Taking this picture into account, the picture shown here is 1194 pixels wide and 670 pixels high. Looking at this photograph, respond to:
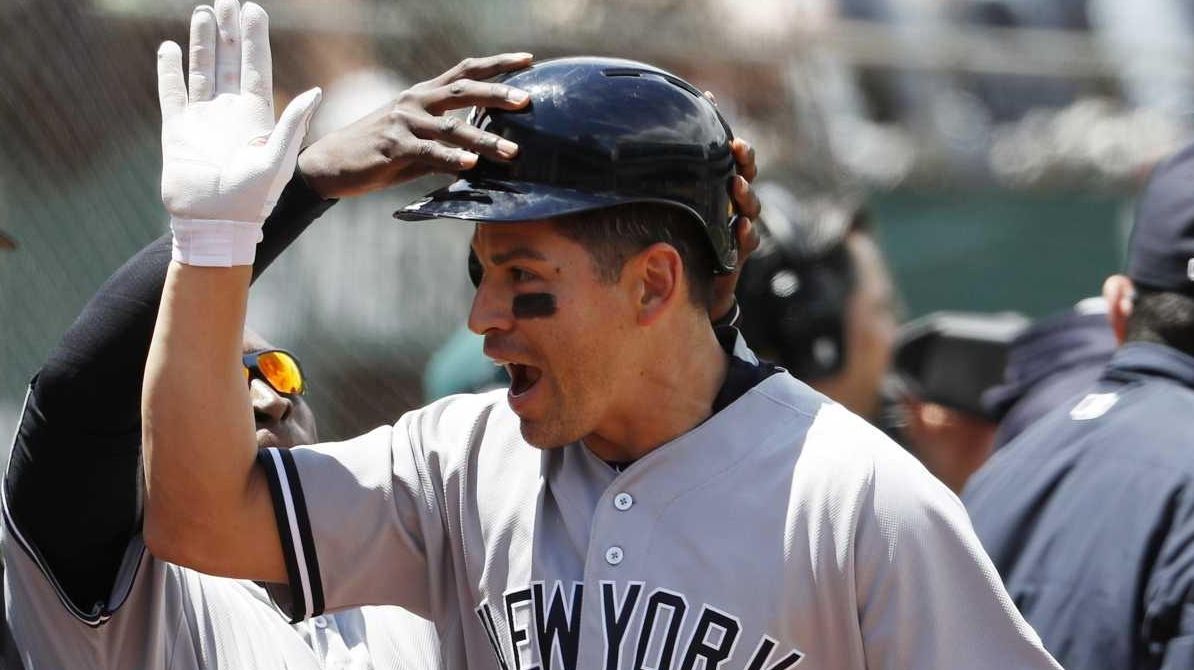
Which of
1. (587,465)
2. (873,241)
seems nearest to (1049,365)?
(873,241)

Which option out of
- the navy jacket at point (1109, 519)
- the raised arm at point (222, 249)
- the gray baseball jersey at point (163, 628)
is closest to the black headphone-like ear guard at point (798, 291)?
the navy jacket at point (1109, 519)

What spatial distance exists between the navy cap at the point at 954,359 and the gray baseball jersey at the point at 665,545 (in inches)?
106

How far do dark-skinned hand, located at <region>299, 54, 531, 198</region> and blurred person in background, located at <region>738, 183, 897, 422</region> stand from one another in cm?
218

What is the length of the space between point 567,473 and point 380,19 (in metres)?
2.63

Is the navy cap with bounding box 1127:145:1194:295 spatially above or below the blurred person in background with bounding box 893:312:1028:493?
above

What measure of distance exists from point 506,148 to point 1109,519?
4.41 ft

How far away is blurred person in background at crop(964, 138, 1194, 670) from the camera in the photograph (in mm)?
2715

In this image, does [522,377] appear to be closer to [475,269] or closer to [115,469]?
[475,269]

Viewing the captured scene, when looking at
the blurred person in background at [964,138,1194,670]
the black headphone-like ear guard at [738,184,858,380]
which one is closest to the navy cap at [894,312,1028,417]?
the black headphone-like ear guard at [738,184,858,380]

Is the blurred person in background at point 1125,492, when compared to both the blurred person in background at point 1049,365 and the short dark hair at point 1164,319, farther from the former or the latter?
the blurred person in background at point 1049,365

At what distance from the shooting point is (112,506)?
217 centimetres

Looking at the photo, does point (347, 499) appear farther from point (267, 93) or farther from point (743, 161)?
point (743, 161)

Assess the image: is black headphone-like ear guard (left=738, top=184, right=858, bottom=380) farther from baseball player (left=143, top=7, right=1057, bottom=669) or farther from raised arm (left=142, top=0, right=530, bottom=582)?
raised arm (left=142, top=0, right=530, bottom=582)

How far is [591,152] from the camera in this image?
2.08 m
